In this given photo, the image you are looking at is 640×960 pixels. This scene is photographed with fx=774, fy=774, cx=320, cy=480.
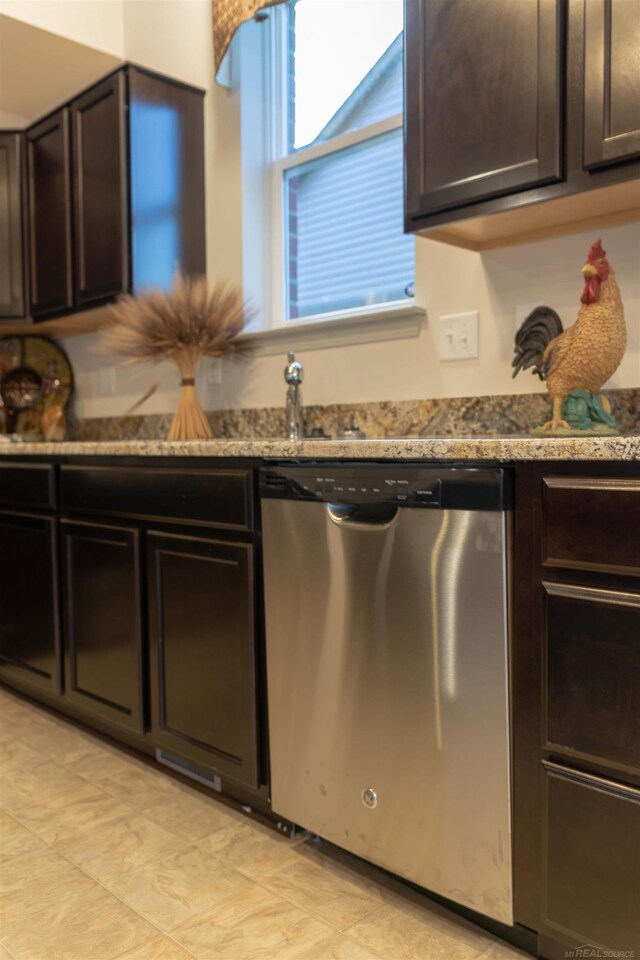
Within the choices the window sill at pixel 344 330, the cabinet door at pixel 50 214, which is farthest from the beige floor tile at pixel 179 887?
the cabinet door at pixel 50 214

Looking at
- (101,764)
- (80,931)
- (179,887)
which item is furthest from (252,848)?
(101,764)

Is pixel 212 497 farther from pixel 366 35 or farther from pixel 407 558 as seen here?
pixel 366 35

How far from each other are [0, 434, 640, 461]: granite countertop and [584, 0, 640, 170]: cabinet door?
52cm

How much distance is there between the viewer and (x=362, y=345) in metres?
2.24

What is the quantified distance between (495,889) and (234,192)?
221 centimetres

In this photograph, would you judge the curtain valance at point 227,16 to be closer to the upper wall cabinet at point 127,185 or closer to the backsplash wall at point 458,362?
the upper wall cabinet at point 127,185

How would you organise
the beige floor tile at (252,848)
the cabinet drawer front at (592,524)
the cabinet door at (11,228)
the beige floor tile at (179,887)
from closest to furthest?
the cabinet drawer front at (592,524)
the beige floor tile at (179,887)
the beige floor tile at (252,848)
the cabinet door at (11,228)

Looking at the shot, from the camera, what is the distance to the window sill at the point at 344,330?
6.94ft

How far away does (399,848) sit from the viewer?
1413 millimetres

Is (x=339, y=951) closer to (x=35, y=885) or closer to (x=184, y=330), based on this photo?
(x=35, y=885)

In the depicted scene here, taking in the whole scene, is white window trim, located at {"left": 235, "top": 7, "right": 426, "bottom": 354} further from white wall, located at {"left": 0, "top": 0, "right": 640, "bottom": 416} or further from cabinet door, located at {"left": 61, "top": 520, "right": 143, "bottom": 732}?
cabinet door, located at {"left": 61, "top": 520, "right": 143, "bottom": 732}

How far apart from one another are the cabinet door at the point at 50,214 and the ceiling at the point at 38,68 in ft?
0.61

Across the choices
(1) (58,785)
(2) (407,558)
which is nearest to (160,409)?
(1) (58,785)

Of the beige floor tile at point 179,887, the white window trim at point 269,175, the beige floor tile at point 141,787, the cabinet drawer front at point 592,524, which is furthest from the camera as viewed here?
the white window trim at point 269,175
